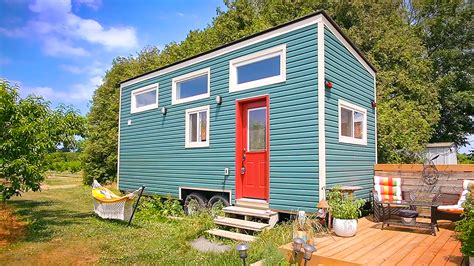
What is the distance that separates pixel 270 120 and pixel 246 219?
1.99m

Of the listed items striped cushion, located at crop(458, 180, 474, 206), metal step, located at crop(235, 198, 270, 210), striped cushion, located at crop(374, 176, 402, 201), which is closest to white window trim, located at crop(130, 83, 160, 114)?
metal step, located at crop(235, 198, 270, 210)

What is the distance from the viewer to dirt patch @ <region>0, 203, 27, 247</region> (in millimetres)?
6086

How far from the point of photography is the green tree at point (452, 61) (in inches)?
689

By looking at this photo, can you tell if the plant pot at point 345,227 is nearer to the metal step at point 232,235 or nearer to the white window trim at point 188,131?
the metal step at point 232,235

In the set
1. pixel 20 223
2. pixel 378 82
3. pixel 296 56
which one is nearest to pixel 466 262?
pixel 296 56

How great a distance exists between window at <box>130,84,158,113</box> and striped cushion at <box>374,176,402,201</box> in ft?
20.5

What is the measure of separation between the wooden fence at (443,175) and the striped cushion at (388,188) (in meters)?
0.28

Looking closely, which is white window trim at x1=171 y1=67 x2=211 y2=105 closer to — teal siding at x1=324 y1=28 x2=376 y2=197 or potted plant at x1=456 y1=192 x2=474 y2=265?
teal siding at x1=324 y1=28 x2=376 y2=197

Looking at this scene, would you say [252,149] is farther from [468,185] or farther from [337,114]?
[468,185]

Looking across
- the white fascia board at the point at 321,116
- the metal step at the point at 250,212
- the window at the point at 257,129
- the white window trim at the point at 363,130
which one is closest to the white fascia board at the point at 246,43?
the white fascia board at the point at 321,116

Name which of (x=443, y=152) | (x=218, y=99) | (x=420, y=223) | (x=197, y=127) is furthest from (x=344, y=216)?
(x=443, y=152)

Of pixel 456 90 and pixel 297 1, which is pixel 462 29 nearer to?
pixel 456 90

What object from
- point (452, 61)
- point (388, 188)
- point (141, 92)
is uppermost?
point (452, 61)

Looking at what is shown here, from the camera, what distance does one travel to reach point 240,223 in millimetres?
5883
